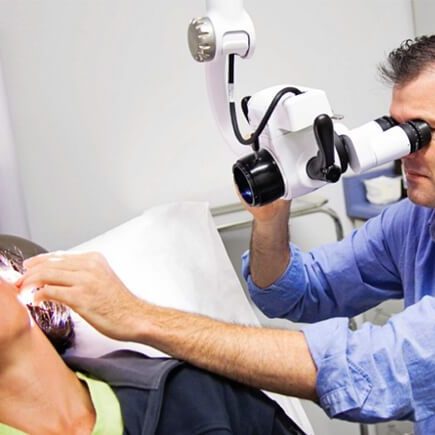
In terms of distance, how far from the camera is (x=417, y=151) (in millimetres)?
1089

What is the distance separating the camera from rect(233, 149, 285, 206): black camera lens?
38.3 inches

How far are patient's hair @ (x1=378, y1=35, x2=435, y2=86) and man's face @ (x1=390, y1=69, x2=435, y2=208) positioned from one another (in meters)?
0.02

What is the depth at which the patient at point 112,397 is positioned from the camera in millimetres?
1016

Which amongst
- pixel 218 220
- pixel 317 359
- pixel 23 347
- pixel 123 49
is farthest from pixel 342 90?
pixel 23 347

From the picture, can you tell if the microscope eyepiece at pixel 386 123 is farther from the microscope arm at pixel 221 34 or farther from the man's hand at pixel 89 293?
the man's hand at pixel 89 293

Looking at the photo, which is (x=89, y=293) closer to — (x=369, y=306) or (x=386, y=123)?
(x=386, y=123)

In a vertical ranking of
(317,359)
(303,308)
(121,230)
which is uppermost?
(121,230)

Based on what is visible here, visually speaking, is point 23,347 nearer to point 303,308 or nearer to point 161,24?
point 303,308

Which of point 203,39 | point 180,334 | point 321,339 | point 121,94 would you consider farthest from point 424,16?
point 180,334

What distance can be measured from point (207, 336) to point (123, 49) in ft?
3.34

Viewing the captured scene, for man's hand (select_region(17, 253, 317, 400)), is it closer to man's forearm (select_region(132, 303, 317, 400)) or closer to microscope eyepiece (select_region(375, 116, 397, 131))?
man's forearm (select_region(132, 303, 317, 400))

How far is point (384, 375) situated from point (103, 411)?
0.50m

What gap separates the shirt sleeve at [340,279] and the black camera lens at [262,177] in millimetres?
472

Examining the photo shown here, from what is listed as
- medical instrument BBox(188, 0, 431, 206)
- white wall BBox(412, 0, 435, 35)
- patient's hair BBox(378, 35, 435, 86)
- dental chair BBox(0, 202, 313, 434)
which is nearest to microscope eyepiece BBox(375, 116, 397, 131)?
medical instrument BBox(188, 0, 431, 206)
